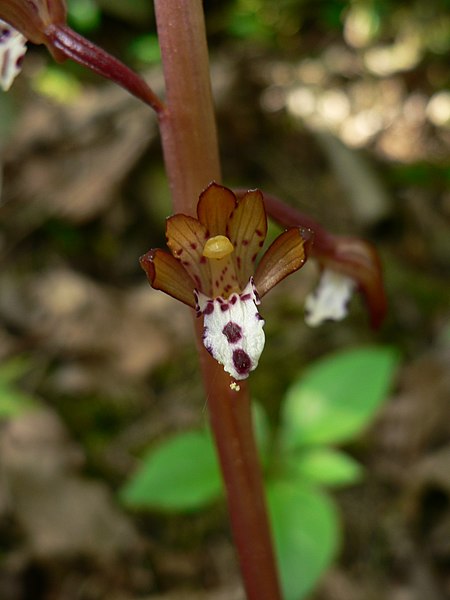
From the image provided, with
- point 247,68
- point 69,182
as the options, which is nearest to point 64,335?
point 69,182

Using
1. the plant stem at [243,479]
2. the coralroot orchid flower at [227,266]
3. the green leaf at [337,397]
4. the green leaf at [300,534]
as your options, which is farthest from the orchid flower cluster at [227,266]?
the green leaf at [337,397]

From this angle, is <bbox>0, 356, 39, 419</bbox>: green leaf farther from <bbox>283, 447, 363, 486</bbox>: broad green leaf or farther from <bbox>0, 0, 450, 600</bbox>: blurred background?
<bbox>283, 447, 363, 486</bbox>: broad green leaf

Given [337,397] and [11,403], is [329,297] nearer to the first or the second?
[337,397]

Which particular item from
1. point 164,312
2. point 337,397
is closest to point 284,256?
point 337,397

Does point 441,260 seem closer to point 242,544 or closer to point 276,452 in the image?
point 276,452

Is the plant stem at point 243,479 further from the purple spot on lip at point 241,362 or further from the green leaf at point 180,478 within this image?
the green leaf at point 180,478

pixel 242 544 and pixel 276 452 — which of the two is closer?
pixel 242 544
